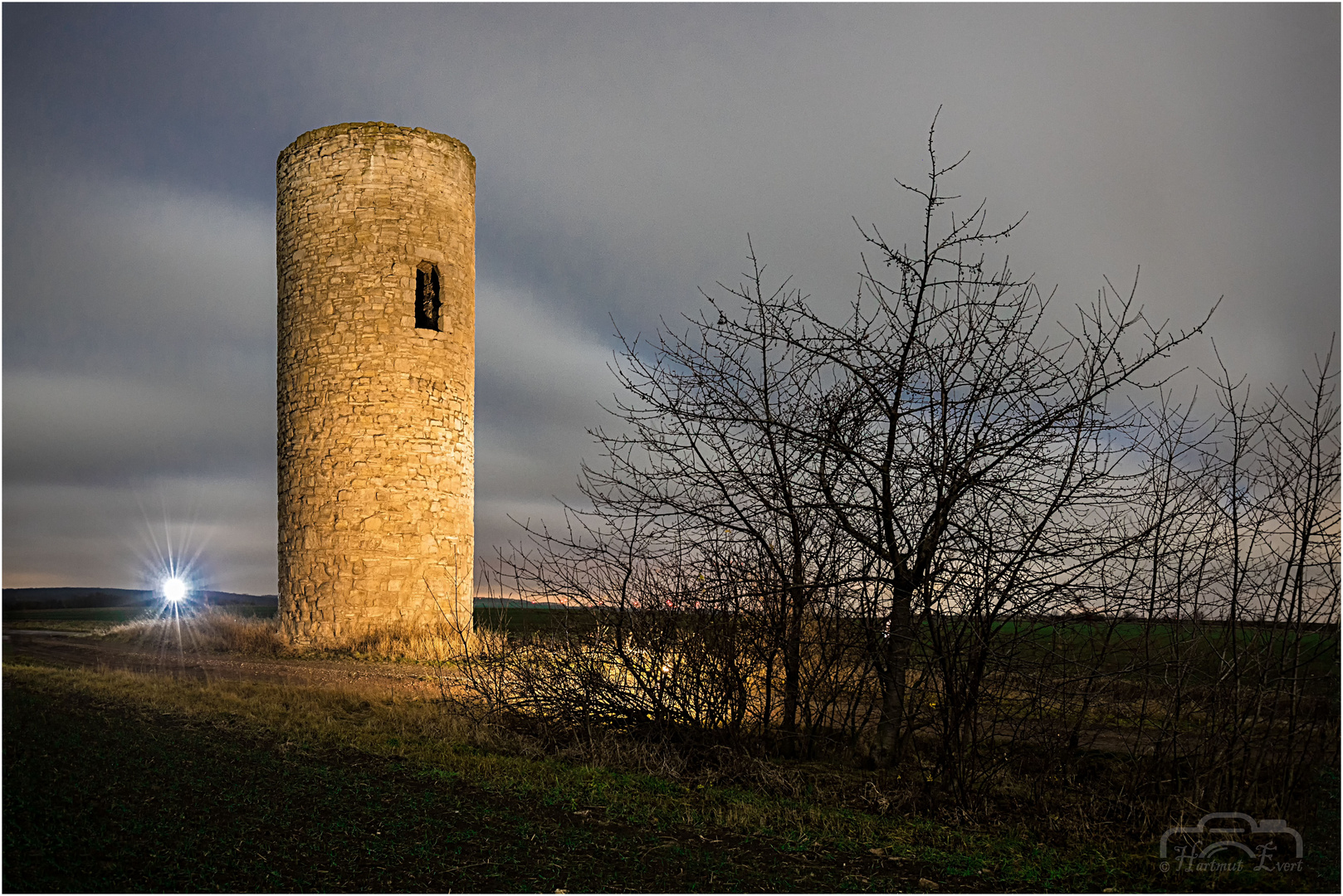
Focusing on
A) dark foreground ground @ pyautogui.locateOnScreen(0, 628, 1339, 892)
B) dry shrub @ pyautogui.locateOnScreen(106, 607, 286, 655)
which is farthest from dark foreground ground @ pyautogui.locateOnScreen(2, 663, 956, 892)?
dry shrub @ pyautogui.locateOnScreen(106, 607, 286, 655)

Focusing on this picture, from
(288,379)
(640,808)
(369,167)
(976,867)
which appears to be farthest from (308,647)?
(976,867)

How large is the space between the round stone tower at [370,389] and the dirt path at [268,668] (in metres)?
1.49

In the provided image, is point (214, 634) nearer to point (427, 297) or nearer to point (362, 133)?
point (427, 297)

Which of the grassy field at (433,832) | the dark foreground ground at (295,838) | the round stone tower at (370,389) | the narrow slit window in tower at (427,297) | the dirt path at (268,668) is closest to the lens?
the dark foreground ground at (295,838)

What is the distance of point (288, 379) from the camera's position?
51.7 feet

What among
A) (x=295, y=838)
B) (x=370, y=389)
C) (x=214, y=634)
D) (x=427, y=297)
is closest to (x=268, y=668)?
(x=214, y=634)

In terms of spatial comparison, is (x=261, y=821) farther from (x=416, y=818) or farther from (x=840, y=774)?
(x=840, y=774)

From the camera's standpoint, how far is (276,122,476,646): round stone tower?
1509 centimetres

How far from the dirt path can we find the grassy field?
180 centimetres

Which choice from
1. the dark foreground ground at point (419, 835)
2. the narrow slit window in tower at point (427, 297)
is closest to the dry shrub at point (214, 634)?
the narrow slit window in tower at point (427, 297)

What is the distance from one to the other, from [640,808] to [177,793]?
2.76 meters

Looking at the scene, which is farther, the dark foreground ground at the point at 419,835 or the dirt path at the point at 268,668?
the dirt path at the point at 268,668

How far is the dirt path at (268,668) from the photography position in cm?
1020

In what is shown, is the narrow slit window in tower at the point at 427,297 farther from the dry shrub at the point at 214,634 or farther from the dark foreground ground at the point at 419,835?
the dark foreground ground at the point at 419,835
